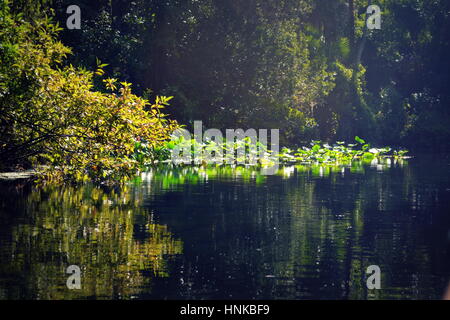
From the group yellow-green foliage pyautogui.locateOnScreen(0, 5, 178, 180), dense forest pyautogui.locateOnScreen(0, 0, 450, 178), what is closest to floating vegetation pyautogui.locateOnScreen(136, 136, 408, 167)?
dense forest pyautogui.locateOnScreen(0, 0, 450, 178)

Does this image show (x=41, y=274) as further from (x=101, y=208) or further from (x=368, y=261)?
(x=101, y=208)

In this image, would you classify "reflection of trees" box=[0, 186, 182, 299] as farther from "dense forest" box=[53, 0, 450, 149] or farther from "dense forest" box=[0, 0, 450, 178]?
"dense forest" box=[53, 0, 450, 149]

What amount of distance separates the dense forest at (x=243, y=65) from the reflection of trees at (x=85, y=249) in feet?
11.7

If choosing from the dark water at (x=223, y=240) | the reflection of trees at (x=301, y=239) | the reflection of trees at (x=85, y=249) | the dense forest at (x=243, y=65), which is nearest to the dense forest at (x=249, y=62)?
the dense forest at (x=243, y=65)

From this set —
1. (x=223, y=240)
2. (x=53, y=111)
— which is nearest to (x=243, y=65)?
(x=53, y=111)

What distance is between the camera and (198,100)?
42000mm

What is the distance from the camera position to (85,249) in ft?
43.3

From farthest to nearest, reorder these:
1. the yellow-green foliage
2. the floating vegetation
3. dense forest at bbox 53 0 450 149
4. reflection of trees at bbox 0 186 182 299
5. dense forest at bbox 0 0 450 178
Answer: dense forest at bbox 53 0 450 149, the floating vegetation, dense forest at bbox 0 0 450 178, the yellow-green foliage, reflection of trees at bbox 0 186 182 299

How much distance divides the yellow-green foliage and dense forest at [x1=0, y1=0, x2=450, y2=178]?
0.05 m

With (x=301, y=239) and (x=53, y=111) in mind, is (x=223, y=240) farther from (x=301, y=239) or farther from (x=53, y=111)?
(x=53, y=111)

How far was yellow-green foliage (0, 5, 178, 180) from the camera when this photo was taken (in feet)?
68.9

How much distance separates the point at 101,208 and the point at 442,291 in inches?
363

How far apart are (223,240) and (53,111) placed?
8679 mm

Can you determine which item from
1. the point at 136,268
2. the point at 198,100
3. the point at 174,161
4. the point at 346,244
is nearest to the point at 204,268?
the point at 136,268
